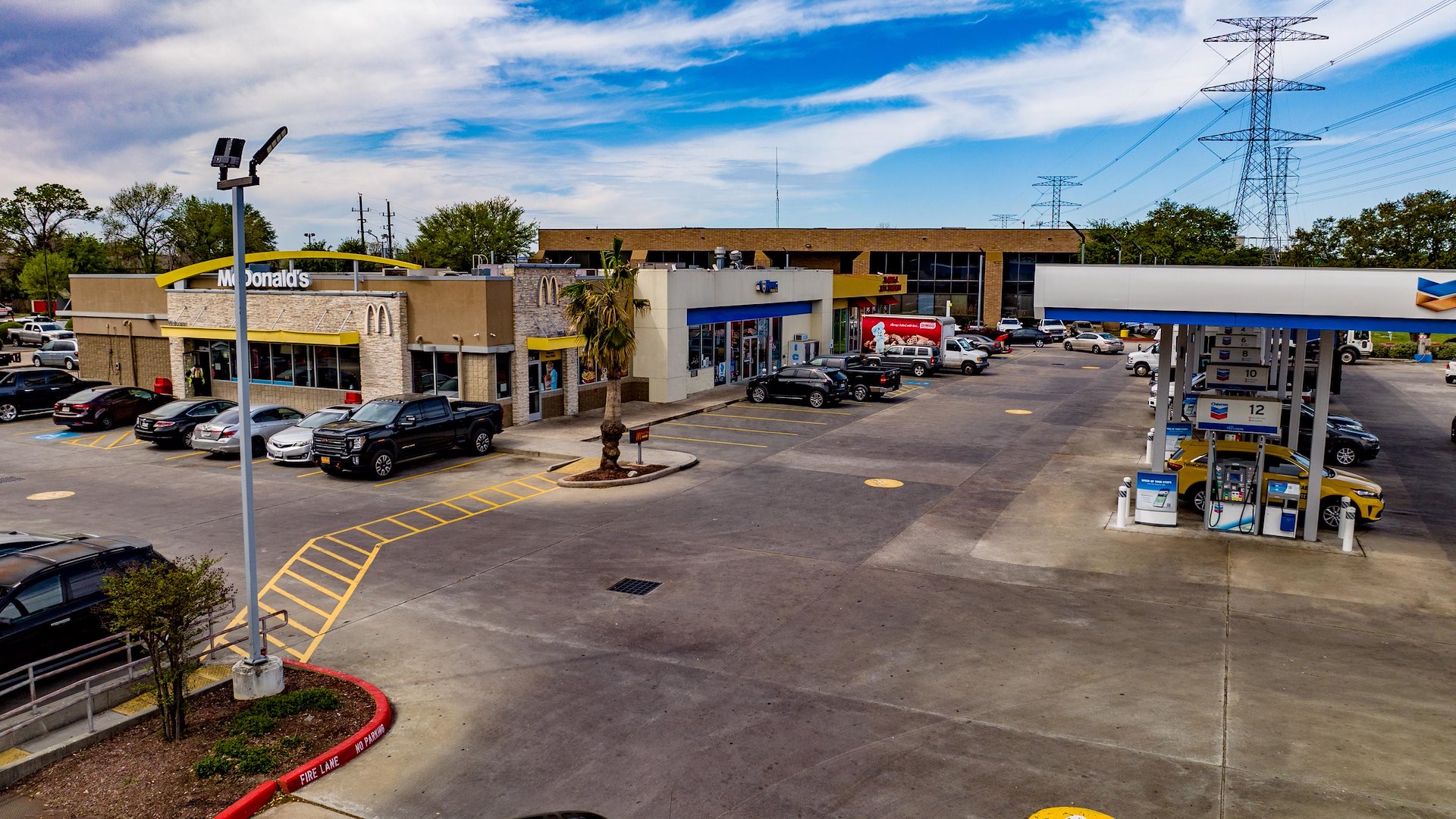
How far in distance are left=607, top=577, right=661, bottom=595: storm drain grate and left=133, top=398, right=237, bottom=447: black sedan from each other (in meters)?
19.2

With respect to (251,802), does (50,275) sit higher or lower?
higher

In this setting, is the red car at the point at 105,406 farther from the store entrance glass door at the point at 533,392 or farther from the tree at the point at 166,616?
the tree at the point at 166,616

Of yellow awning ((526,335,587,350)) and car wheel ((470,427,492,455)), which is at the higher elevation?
yellow awning ((526,335,587,350))

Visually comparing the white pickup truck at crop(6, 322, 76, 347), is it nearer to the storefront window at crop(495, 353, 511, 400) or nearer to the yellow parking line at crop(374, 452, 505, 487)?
the storefront window at crop(495, 353, 511, 400)

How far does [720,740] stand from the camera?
34.8ft

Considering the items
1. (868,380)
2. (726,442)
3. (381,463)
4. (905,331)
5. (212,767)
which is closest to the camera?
(212,767)

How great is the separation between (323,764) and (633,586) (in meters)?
6.57

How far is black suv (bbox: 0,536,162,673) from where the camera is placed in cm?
1141

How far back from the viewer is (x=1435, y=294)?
1667 cm

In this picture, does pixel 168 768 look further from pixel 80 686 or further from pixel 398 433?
pixel 398 433

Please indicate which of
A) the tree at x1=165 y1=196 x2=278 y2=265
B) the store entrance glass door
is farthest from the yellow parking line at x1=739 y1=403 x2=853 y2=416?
the tree at x1=165 y1=196 x2=278 y2=265

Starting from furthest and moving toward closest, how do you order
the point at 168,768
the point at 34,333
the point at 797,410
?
1. the point at 34,333
2. the point at 797,410
3. the point at 168,768

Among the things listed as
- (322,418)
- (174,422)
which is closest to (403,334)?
(322,418)

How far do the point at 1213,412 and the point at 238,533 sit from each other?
65.1 feet
